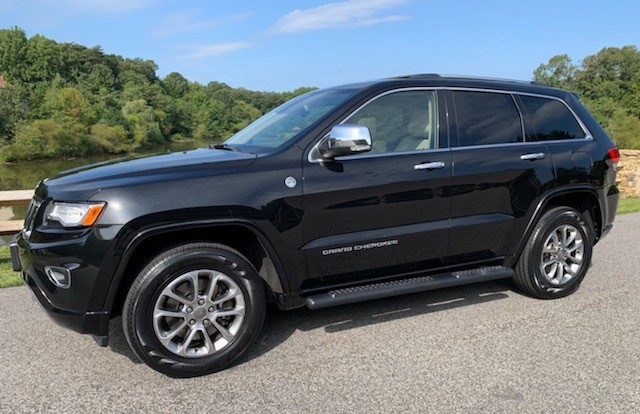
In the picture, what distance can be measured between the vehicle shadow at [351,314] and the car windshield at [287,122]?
1402mm

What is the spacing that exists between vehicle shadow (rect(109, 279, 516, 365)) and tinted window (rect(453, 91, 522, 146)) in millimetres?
1428

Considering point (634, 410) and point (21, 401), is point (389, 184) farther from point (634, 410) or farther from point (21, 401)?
point (21, 401)

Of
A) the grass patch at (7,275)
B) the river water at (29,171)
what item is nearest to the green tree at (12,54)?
the river water at (29,171)

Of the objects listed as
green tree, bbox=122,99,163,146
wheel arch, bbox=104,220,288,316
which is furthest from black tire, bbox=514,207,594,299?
green tree, bbox=122,99,163,146

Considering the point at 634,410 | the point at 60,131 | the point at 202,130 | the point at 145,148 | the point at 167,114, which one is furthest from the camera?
the point at 167,114

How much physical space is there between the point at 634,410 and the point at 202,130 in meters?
A: 97.1

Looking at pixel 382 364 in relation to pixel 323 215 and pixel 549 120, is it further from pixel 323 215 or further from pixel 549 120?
pixel 549 120

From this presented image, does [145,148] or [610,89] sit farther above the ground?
[610,89]

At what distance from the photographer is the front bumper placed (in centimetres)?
297

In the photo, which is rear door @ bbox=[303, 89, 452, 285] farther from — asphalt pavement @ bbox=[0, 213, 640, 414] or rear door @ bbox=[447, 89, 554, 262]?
asphalt pavement @ bbox=[0, 213, 640, 414]

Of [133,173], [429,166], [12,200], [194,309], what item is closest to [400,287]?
[429,166]

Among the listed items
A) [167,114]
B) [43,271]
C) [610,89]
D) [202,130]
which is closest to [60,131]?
[202,130]

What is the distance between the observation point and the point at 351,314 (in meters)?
4.26

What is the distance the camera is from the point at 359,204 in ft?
11.8
